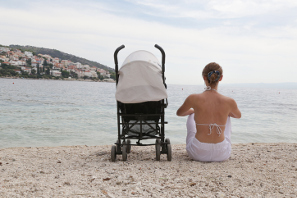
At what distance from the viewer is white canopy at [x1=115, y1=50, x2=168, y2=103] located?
11.3 feet

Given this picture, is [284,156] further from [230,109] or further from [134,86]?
[134,86]

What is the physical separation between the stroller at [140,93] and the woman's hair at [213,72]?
0.59 meters

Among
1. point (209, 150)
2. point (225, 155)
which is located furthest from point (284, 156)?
point (209, 150)

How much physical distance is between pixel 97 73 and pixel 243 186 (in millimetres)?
117455

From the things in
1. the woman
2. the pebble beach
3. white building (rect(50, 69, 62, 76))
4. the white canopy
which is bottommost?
the pebble beach

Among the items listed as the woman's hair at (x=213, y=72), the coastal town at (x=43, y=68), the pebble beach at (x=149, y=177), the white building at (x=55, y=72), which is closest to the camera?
the pebble beach at (x=149, y=177)

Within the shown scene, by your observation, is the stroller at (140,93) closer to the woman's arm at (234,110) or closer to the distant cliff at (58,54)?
the woman's arm at (234,110)

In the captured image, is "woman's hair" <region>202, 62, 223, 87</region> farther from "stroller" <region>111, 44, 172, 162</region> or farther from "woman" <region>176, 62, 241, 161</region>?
"stroller" <region>111, 44, 172, 162</region>

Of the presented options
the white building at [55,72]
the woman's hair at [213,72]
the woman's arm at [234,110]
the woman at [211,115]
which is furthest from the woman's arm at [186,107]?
the white building at [55,72]

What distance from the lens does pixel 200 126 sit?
3.57 m

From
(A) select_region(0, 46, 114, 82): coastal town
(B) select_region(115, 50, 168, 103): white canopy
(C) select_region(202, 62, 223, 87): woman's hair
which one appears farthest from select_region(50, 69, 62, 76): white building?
(C) select_region(202, 62, 223, 87): woman's hair

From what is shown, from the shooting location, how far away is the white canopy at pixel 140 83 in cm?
344

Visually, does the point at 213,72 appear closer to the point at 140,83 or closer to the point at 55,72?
the point at 140,83

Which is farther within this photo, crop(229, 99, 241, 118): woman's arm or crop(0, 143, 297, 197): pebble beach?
crop(229, 99, 241, 118): woman's arm
